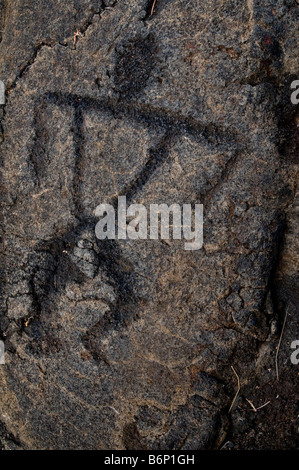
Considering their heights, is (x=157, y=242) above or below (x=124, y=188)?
below

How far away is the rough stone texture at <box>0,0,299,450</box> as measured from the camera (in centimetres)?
171

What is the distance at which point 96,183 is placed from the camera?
1.82 meters

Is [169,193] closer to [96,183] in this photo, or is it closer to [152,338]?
[96,183]

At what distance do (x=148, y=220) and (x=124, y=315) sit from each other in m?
0.38

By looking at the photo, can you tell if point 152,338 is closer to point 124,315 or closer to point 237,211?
point 124,315

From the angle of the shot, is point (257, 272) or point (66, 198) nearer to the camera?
point (257, 272)

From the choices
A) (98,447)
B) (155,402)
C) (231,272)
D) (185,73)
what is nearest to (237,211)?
(231,272)

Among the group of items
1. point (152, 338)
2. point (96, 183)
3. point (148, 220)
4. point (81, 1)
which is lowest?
point (152, 338)

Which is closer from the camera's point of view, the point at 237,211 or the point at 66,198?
the point at 237,211

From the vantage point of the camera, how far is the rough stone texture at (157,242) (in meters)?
1.71

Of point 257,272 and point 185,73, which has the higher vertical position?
point 185,73

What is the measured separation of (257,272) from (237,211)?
24 centimetres

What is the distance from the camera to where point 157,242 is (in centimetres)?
178

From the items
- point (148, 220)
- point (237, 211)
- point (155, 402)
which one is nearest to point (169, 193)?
point (148, 220)
